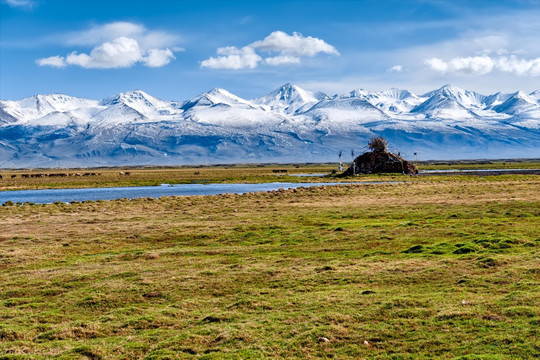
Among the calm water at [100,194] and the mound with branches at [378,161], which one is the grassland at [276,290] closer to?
A: the calm water at [100,194]

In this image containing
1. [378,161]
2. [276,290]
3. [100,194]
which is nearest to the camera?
[276,290]

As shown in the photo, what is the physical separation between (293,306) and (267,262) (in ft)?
26.1

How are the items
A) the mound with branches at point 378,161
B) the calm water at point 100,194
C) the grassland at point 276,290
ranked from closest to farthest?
the grassland at point 276,290
the calm water at point 100,194
the mound with branches at point 378,161

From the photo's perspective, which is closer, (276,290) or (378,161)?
(276,290)

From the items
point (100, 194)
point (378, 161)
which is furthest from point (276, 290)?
A: point (378, 161)

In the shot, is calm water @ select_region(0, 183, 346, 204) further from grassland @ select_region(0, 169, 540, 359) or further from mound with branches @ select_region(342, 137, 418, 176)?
grassland @ select_region(0, 169, 540, 359)

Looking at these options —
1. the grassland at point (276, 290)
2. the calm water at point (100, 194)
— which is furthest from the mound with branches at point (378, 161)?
the grassland at point (276, 290)

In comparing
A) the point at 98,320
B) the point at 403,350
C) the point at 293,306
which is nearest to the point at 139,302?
the point at 98,320

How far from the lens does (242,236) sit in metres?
36.1

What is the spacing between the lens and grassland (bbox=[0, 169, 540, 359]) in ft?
49.5

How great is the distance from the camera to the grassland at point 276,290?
49.5 ft

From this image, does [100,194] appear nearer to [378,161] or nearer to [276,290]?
[378,161]

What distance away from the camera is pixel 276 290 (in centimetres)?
2100

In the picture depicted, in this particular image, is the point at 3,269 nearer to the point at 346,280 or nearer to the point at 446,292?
the point at 346,280
